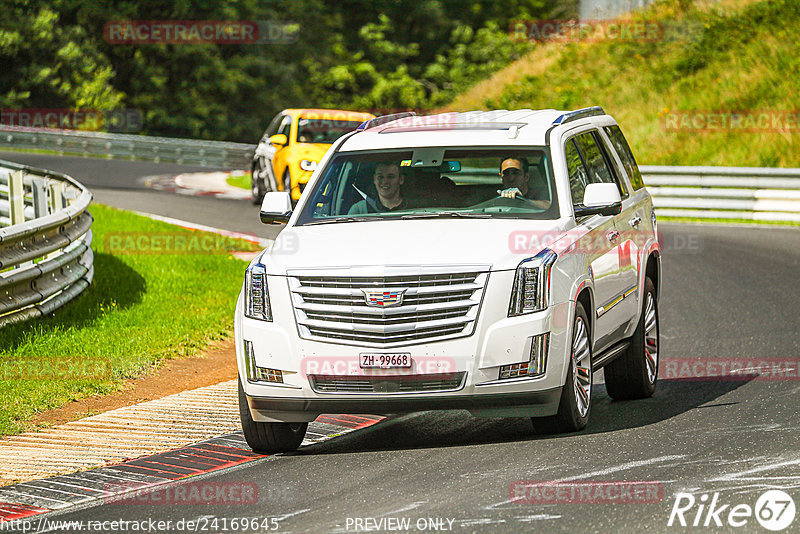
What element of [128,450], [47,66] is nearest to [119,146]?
[47,66]

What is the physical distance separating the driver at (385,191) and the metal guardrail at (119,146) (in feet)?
→ 101

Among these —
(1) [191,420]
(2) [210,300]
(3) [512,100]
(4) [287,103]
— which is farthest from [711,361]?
(4) [287,103]

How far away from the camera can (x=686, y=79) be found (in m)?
38.0

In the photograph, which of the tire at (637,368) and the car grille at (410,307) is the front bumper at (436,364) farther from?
the tire at (637,368)

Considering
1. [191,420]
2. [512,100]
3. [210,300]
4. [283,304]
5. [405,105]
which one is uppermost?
[283,304]

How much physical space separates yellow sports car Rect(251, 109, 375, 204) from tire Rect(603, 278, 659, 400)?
1208 centimetres

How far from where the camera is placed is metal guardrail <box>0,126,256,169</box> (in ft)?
131

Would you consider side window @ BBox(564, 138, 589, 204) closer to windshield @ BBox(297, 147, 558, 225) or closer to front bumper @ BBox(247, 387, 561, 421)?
windshield @ BBox(297, 147, 558, 225)

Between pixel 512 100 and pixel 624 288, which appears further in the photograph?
pixel 512 100

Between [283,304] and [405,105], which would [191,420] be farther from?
[405,105]

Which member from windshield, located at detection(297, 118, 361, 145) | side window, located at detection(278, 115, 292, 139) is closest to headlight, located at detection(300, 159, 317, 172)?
windshield, located at detection(297, 118, 361, 145)

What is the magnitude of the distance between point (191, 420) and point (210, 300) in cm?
577

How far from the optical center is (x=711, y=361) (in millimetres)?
11438

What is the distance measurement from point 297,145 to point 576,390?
50.5 ft
